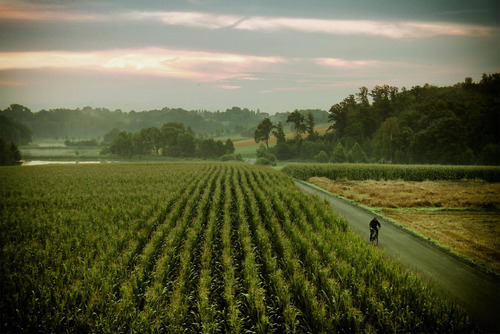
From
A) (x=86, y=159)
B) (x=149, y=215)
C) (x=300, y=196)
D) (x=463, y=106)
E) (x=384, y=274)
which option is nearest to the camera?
(x=384, y=274)

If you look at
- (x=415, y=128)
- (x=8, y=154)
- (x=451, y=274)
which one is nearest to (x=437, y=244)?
(x=451, y=274)

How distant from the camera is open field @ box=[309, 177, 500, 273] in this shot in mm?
15884

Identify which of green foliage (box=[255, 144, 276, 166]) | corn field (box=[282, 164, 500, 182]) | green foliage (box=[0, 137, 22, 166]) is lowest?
corn field (box=[282, 164, 500, 182])

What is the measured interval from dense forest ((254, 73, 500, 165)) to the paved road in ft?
202

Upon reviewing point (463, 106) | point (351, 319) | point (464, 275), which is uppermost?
point (463, 106)

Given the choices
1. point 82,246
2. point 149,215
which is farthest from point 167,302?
point 149,215

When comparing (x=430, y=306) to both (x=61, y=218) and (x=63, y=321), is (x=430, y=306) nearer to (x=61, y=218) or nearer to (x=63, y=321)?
(x=63, y=321)

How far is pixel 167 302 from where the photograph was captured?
31.5 ft

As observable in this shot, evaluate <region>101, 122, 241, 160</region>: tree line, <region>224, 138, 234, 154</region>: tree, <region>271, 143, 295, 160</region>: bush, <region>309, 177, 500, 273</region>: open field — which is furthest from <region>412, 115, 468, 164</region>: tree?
A: <region>101, 122, 241, 160</region>: tree line

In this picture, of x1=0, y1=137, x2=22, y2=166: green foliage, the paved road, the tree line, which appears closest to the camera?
the paved road

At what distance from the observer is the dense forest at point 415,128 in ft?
227

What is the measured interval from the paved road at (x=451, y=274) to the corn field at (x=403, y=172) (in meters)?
31.5

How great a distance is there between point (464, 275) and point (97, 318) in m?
13.9

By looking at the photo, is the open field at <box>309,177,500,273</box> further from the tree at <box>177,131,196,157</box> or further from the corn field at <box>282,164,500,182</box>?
the tree at <box>177,131,196,157</box>
